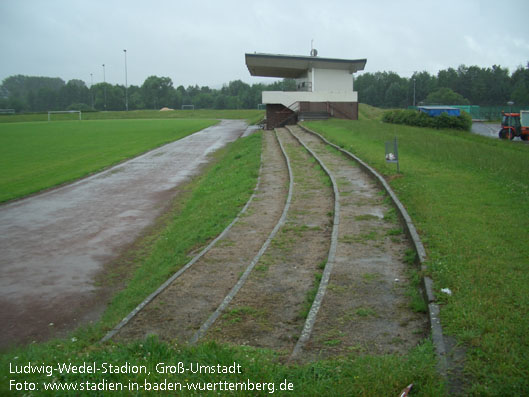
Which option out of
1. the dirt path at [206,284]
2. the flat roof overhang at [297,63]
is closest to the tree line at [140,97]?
the flat roof overhang at [297,63]

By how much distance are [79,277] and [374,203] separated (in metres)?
6.98

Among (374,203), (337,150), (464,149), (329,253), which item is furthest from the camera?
(337,150)

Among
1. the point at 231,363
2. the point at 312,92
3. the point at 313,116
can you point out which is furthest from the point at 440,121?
the point at 231,363

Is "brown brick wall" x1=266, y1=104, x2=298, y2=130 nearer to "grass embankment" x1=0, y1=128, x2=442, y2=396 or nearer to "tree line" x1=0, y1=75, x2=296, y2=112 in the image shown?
"grass embankment" x1=0, y1=128, x2=442, y2=396

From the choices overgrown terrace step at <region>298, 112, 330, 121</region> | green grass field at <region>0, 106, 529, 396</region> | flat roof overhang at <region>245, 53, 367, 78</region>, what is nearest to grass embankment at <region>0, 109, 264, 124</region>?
flat roof overhang at <region>245, 53, 367, 78</region>

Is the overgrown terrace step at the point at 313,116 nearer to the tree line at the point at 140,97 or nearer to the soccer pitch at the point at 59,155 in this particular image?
the soccer pitch at the point at 59,155

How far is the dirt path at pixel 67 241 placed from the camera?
805 cm

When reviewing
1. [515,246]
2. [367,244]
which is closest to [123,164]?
[367,244]

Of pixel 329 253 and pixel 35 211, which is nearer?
pixel 329 253

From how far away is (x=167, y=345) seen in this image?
16.7ft

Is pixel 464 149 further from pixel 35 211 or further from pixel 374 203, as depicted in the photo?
pixel 35 211

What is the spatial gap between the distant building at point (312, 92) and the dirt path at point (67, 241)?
17932mm

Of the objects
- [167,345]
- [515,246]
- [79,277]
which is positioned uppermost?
[515,246]

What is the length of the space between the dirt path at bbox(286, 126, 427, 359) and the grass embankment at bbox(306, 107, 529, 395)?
0.48 metres
